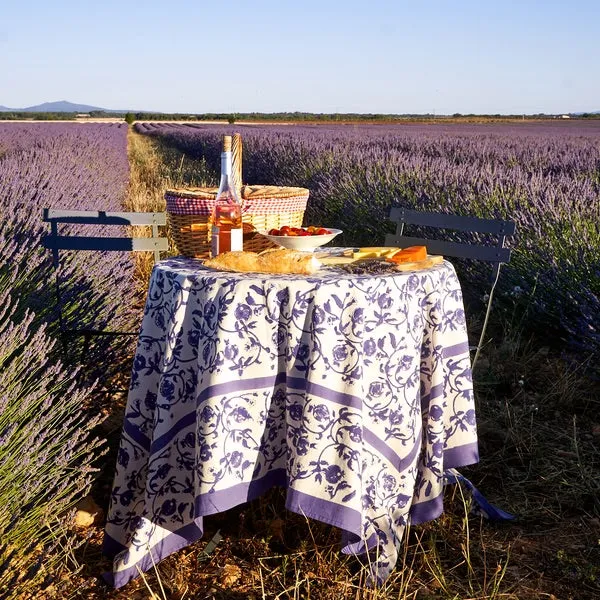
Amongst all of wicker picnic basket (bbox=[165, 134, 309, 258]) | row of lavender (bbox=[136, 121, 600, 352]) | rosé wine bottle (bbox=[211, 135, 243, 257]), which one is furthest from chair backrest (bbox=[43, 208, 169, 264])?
row of lavender (bbox=[136, 121, 600, 352])

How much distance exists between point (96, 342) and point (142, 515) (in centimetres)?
123

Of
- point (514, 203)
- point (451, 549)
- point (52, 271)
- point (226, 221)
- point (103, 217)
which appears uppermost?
point (226, 221)

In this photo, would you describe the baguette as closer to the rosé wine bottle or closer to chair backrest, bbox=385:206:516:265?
the rosé wine bottle

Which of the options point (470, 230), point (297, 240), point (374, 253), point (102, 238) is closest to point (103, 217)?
point (102, 238)

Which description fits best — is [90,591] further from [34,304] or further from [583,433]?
[583,433]

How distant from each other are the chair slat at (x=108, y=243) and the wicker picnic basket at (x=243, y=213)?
0.29m

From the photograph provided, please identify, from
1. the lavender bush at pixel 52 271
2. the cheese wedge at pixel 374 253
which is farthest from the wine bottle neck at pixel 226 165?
the lavender bush at pixel 52 271

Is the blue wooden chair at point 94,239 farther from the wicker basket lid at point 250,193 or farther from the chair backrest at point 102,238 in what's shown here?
the wicker basket lid at point 250,193

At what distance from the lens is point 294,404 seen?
1730mm

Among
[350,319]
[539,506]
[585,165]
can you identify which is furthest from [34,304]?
[585,165]

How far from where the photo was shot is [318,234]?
6.85 ft

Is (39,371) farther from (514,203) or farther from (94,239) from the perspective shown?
(514,203)

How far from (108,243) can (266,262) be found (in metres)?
0.86

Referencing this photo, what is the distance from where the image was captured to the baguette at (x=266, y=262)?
180 centimetres
